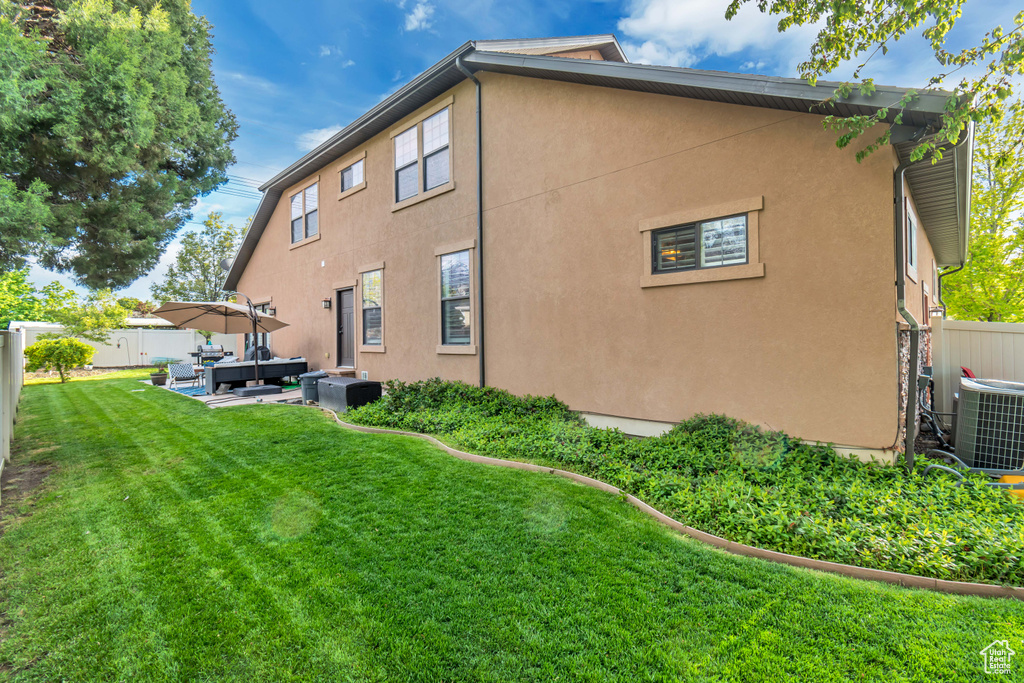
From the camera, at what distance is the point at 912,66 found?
5.59 meters

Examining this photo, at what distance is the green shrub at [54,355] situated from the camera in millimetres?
15016

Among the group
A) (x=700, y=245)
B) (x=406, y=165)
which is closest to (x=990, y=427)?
(x=700, y=245)

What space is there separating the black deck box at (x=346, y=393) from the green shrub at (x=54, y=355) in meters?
12.8

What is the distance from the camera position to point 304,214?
13422mm

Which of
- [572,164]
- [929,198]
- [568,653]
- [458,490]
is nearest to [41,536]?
[458,490]

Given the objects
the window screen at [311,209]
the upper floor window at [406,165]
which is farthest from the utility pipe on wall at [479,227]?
the window screen at [311,209]

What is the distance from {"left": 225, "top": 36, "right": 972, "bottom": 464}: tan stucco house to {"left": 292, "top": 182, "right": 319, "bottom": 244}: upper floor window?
3048mm

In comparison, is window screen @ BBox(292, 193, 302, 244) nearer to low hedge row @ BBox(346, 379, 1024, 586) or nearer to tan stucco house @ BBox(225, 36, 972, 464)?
tan stucco house @ BBox(225, 36, 972, 464)

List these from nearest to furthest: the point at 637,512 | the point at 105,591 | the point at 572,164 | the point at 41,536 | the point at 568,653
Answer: the point at 568,653 → the point at 105,591 → the point at 41,536 → the point at 637,512 → the point at 572,164

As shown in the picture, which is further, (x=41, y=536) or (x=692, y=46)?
(x=692, y=46)

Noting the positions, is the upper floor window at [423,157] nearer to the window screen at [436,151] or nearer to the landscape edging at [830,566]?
the window screen at [436,151]

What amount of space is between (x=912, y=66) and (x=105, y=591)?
948cm

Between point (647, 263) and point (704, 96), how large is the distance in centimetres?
209

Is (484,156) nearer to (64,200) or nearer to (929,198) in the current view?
(64,200)
